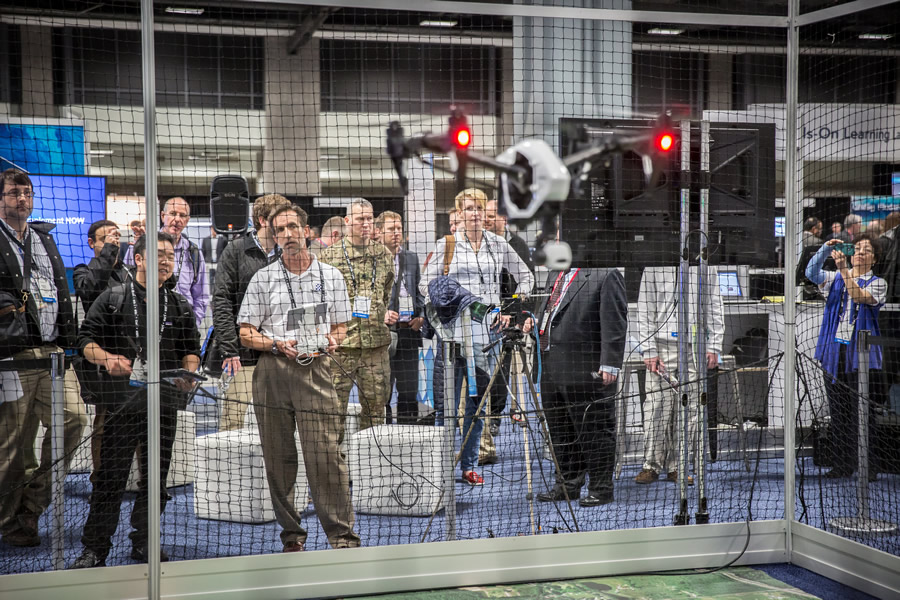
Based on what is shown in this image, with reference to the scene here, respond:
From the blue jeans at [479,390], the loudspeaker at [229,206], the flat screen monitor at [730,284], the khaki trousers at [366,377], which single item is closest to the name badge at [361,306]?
the khaki trousers at [366,377]

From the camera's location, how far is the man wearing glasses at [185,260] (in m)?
5.22

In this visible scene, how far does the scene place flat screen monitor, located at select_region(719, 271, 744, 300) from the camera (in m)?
6.51

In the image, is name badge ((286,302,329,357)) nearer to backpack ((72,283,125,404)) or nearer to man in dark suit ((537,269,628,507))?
backpack ((72,283,125,404))

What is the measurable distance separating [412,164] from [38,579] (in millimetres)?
3364

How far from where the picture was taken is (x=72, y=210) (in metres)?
6.07

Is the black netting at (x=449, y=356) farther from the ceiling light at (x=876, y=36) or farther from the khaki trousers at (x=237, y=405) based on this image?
the ceiling light at (x=876, y=36)

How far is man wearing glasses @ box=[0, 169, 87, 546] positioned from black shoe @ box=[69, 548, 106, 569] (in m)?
0.43

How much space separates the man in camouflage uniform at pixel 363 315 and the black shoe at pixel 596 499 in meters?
1.30

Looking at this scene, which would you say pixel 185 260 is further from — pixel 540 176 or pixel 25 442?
pixel 540 176

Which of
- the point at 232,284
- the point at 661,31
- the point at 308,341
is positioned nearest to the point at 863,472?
the point at 308,341

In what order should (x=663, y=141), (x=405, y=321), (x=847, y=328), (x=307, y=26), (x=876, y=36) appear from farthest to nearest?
1. (x=307, y=26)
2. (x=876, y=36)
3. (x=405, y=321)
4. (x=847, y=328)
5. (x=663, y=141)

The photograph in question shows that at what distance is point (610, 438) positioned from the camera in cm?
484

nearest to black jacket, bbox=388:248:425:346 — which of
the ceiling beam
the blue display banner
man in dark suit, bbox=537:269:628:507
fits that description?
man in dark suit, bbox=537:269:628:507

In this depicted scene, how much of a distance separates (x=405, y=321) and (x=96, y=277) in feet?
7.41
